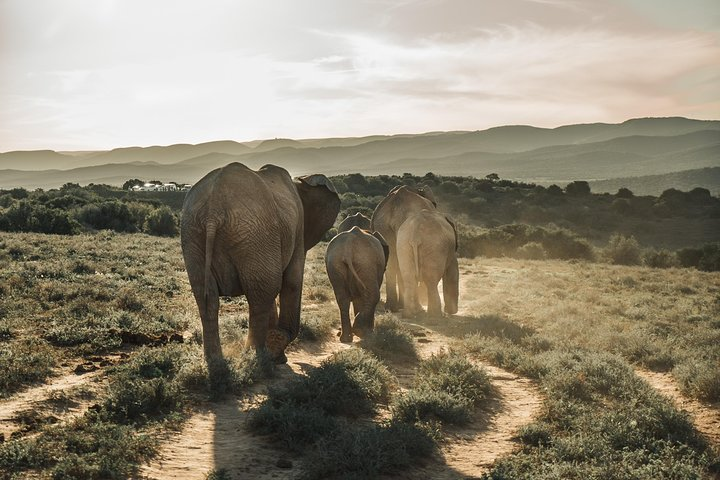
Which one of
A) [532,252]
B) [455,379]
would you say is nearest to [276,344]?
[455,379]

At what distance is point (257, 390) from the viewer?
7496 mm

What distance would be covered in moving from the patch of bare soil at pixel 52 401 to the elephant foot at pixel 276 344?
2366 mm

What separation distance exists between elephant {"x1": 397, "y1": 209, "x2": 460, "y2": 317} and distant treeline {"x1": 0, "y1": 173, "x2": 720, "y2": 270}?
18.3 meters

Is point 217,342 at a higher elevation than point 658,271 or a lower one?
higher

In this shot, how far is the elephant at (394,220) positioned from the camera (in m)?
14.9

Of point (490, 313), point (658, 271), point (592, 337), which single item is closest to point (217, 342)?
point (592, 337)

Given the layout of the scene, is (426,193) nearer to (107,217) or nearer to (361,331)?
(361,331)

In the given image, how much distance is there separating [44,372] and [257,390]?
9.16ft

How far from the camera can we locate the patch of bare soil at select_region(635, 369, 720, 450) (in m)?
6.48

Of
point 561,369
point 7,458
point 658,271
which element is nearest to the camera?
point 7,458

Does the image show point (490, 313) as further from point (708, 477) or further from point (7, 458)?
point (7, 458)

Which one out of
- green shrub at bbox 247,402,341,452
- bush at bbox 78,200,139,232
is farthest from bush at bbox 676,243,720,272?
bush at bbox 78,200,139,232

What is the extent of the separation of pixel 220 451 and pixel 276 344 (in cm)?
328

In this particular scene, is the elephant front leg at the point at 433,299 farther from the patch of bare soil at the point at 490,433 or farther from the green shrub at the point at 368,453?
the green shrub at the point at 368,453
